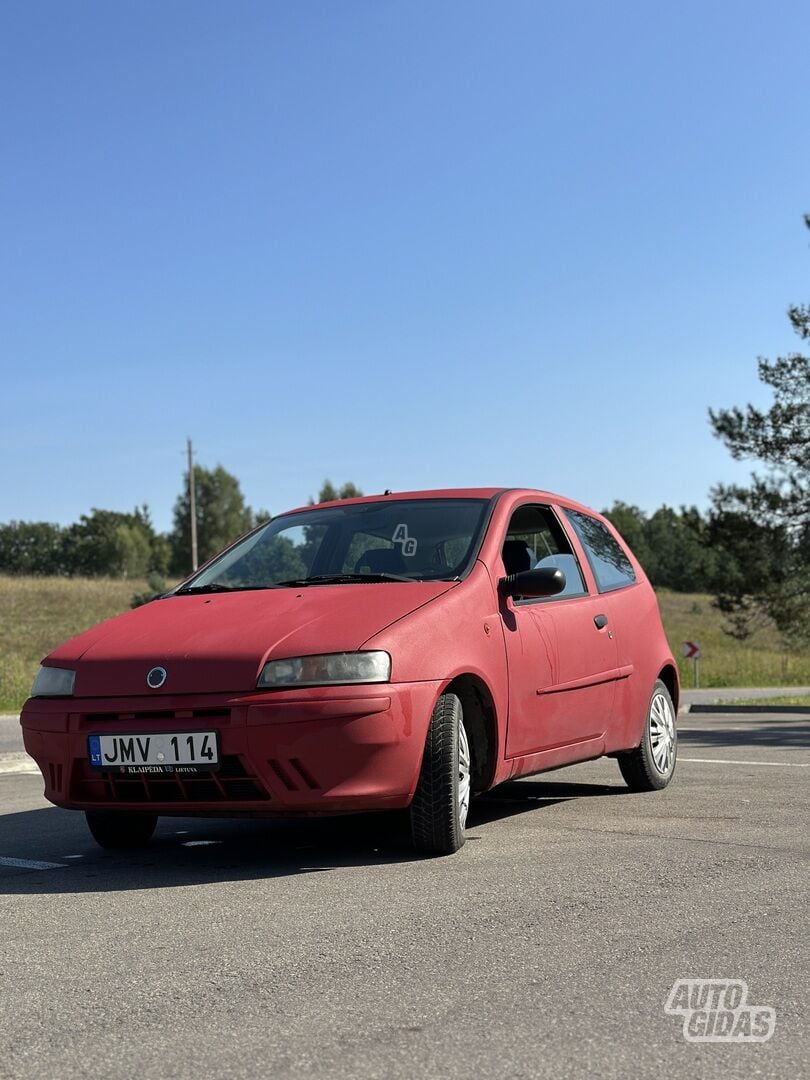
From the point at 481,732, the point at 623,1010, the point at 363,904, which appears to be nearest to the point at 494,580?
the point at 481,732

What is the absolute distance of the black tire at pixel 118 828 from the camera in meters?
6.29

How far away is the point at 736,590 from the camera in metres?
39.7

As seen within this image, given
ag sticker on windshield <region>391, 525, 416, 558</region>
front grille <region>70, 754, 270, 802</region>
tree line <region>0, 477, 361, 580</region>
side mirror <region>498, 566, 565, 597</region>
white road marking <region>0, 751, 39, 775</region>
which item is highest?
tree line <region>0, 477, 361, 580</region>

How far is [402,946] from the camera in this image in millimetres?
4180

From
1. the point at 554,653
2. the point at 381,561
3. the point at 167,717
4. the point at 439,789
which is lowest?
the point at 439,789

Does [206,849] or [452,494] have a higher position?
[452,494]

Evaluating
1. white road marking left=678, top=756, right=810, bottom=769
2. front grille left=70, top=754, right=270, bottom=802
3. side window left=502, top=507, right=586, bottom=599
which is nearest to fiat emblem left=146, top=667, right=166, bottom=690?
front grille left=70, top=754, right=270, bottom=802

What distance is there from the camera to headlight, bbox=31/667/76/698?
19.1 ft

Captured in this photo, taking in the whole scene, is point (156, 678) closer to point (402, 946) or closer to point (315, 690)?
point (315, 690)

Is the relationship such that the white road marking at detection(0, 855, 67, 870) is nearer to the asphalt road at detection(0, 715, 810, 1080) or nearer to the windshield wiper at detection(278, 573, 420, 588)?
the asphalt road at detection(0, 715, 810, 1080)

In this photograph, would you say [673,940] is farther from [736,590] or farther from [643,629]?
[736,590]

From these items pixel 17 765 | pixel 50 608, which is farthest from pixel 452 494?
pixel 50 608

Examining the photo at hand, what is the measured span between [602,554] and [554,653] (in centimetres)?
144

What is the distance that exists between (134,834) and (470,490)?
2438 mm
